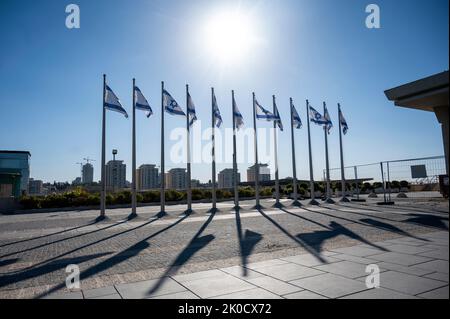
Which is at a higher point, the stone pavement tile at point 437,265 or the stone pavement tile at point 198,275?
the stone pavement tile at point 437,265

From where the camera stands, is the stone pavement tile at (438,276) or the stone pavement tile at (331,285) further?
the stone pavement tile at (438,276)

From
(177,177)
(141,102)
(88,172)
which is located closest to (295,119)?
(141,102)

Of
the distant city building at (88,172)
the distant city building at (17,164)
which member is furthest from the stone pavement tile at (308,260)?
the distant city building at (88,172)

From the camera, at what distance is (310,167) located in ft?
98.9

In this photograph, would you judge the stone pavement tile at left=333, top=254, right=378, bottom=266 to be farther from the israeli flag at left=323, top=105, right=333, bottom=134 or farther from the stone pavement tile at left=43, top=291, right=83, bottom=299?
the israeli flag at left=323, top=105, right=333, bottom=134

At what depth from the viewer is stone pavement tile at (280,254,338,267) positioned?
707 centimetres

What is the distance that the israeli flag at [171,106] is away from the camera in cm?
2136

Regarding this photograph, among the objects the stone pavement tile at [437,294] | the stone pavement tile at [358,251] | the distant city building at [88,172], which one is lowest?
the stone pavement tile at [358,251]

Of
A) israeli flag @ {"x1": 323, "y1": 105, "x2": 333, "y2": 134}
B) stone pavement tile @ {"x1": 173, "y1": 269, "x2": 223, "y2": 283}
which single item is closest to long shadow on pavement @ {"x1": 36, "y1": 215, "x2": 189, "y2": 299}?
stone pavement tile @ {"x1": 173, "y1": 269, "x2": 223, "y2": 283}

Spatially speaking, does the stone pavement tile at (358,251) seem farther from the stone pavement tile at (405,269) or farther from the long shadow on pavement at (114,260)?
the long shadow on pavement at (114,260)

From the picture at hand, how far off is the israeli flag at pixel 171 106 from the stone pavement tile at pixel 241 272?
15819 mm
